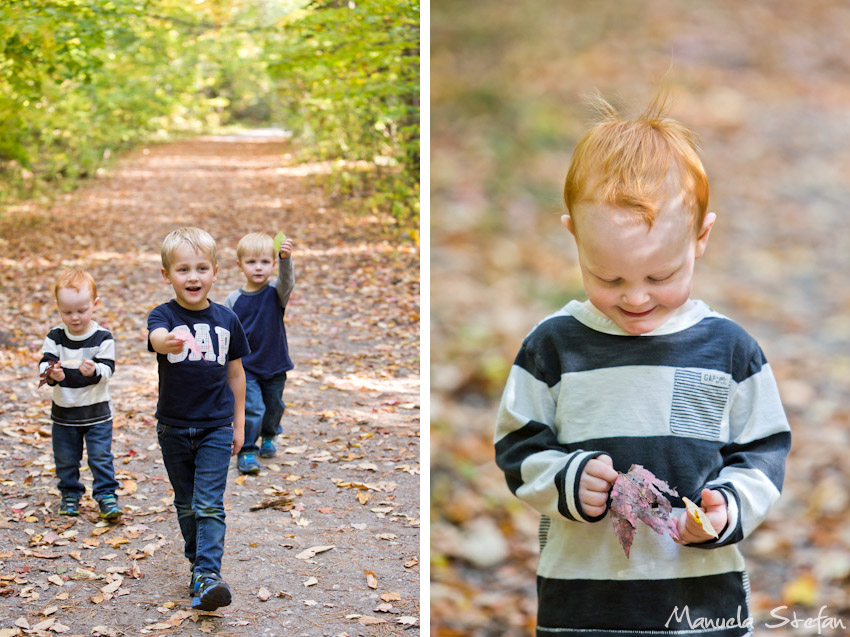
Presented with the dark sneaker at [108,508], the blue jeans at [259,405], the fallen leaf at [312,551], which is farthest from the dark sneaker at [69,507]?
the fallen leaf at [312,551]

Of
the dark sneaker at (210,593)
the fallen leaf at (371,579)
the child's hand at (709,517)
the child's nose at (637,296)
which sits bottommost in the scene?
the fallen leaf at (371,579)

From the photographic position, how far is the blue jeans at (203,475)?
9.06ft

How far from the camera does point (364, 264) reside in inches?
338

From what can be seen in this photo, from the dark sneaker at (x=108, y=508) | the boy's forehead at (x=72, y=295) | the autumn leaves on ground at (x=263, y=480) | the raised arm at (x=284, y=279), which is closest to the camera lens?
the autumn leaves on ground at (x=263, y=480)

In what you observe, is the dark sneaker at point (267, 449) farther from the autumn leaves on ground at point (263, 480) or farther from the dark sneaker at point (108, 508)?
the dark sneaker at point (108, 508)

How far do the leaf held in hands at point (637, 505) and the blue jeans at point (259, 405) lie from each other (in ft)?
8.30

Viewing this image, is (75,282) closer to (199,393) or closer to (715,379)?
(199,393)

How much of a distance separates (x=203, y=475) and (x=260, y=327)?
3.96ft

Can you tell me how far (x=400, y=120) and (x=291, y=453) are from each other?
18.7ft

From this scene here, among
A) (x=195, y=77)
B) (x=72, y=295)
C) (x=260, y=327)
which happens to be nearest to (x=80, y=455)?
(x=72, y=295)

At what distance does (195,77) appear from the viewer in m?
17.5

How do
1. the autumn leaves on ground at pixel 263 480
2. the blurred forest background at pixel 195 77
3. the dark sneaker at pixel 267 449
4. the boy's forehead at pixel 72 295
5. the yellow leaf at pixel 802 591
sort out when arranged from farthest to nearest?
1. the blurred forest background at pixel 195 77
2. the dark sneaker at pixel 267 449
3. the boy's forehead at pixel 72 295
4. the yellow leaf at pixel 802 591
5. the autumn leaves on ground at pixel 263 480

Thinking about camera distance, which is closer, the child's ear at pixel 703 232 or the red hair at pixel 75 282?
the child's ear at pixel 703 232

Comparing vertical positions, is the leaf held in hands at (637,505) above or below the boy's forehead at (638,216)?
below
